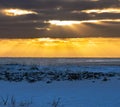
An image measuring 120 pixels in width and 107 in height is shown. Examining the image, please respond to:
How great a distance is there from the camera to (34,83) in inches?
818

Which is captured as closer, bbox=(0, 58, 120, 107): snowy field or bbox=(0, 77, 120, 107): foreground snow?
bbox=(0, 58, 120, 107): snowy field

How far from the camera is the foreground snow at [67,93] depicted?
13789 mm

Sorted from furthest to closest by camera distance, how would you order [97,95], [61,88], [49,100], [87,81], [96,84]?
[87,81]
[96,84]
[61,88]
[97,95]
[49,100]

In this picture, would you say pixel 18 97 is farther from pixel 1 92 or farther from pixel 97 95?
pixel 97 95

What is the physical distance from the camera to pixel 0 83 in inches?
811

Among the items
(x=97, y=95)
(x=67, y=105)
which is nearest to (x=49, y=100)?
(x=67, y=105)

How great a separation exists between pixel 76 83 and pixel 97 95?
16.2 feet

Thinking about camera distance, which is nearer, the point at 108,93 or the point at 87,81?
the point at 108,93

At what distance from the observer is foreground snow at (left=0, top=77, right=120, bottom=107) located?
45.2ft

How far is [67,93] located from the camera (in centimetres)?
1677

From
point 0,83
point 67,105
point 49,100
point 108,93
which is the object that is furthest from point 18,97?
point 0,83

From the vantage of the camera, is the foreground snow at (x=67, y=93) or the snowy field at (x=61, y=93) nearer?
the snowy field at (x=61, y=93)

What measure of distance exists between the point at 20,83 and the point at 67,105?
7.93m

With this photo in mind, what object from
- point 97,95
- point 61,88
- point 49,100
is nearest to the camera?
point 49,100
